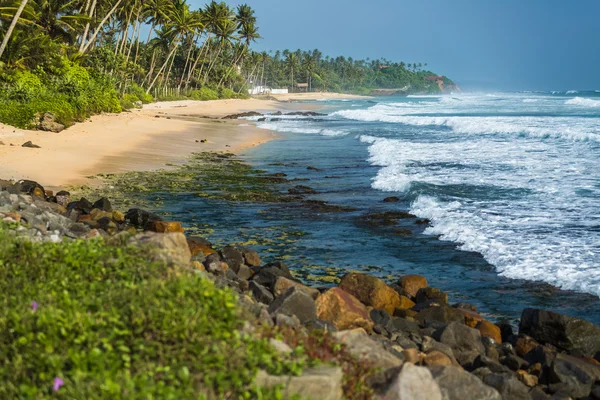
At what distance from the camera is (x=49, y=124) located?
2738 cm

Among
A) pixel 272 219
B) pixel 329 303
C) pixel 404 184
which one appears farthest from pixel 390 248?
pixel 404 184

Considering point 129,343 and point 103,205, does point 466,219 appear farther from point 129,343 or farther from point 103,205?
point 129,343

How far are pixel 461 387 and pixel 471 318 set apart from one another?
11.0 feet

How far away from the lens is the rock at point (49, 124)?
27.2m

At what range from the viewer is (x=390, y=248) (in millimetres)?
12648

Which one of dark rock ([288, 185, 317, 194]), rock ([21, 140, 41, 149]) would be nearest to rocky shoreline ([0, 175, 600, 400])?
dark rock ([288, 185, 317, 194])

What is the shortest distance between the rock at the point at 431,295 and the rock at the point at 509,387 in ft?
9.86

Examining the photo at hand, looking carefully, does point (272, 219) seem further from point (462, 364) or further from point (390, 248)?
point (462, 364)

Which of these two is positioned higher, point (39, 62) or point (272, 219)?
point (39, 62)

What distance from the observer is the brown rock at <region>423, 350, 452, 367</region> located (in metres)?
6.87

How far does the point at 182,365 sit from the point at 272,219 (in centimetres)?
1064

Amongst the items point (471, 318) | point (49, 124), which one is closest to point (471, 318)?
point (471, 318)

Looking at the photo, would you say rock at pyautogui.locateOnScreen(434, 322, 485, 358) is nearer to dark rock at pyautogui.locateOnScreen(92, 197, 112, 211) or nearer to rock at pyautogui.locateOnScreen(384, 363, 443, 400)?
rock at pyautogui.locateOnScreen(384, 363, 443, 400)

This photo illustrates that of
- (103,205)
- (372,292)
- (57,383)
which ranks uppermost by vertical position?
(57,383)
